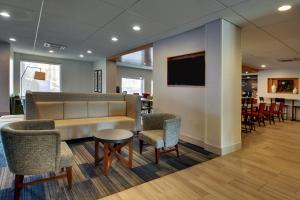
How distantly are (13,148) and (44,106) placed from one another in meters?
2.18

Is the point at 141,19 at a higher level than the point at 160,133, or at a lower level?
higher

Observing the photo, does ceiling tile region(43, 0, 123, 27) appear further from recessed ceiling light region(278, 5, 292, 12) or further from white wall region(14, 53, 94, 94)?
white wall region(14, 53, 94, 94)

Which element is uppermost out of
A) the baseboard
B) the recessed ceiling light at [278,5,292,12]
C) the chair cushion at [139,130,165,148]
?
the recessed ceiling light at [278,5,292,12]

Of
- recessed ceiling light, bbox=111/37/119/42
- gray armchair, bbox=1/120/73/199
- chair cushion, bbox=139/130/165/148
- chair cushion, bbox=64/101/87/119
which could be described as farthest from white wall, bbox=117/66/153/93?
gray armchair, bbox=1/120/73/199

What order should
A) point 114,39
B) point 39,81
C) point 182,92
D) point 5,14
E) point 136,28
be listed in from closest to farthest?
point 5,14 < point 136,28 < point 182,92 < point 114,39 < point 39,81

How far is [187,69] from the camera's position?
405 cm

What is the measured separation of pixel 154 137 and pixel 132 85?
8643 mm

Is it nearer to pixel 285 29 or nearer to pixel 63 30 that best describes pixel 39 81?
pixel 63 30

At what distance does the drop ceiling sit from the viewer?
9.18ft

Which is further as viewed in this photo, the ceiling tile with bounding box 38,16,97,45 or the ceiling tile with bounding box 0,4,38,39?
the ceiling tile with bounding box 38,16,97,45

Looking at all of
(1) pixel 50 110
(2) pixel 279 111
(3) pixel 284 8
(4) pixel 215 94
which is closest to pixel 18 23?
(1) pixel 50 110

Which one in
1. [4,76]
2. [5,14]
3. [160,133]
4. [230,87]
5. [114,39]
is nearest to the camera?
[160,133]

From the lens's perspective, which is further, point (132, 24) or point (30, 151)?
point (132, 24)

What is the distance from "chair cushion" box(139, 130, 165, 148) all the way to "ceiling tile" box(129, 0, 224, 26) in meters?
2.09
